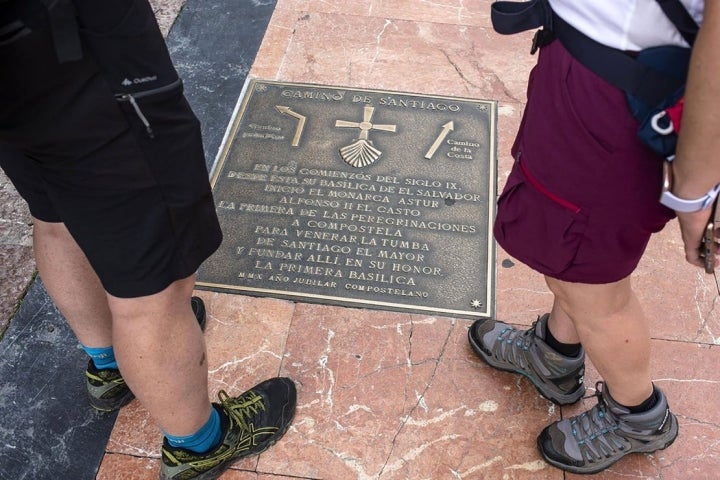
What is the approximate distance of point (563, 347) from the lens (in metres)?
1.94

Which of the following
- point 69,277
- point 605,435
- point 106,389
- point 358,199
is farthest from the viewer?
point 358,199

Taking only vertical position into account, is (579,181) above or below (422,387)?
above

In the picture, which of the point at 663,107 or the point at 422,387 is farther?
the point at 422,387

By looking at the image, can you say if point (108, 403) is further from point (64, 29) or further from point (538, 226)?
point (538, 226)

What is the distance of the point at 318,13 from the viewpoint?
3.55 m

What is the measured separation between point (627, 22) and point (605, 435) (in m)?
1.23

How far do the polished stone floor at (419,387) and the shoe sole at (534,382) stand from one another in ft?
0.08

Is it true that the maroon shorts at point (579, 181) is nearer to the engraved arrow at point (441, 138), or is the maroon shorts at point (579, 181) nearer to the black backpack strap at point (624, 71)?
the black backpack strap at point (624, 71)

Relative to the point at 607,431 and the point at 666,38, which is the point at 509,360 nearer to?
the point at 607,431

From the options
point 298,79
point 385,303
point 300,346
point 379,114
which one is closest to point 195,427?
point 300,346

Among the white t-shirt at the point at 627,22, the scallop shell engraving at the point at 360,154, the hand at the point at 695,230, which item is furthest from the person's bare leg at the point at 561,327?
the scallop shell engraving at the point at 360,154

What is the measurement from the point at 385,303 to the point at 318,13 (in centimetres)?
199

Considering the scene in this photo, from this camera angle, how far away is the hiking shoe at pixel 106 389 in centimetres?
199

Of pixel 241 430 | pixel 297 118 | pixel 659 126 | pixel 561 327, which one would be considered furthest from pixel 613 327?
pixel 297 118
